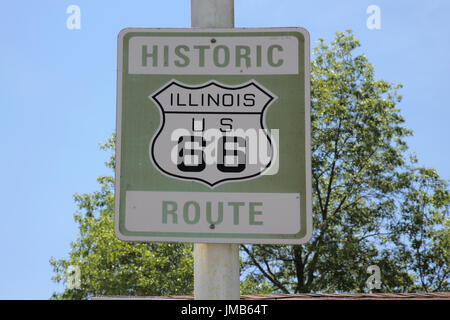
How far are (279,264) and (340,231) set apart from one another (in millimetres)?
2668

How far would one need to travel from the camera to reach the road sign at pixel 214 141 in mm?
2146

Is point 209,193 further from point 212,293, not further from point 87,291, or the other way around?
point 87,291

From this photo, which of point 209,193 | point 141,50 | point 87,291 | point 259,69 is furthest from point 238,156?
point 87,291

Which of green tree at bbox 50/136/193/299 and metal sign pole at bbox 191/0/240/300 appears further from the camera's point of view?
green tree at bbox 50/136/193/299

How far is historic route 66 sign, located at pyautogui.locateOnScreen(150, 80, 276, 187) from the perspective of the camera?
2.16 meters

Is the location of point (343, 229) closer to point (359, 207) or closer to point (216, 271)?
point (359, 207)

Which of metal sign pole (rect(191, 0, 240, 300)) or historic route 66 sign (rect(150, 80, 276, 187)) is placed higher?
historic route 66 sign (rect(150, 80, 276, 187))

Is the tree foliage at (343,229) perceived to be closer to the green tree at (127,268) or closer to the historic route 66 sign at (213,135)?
the green tree at (127,268)

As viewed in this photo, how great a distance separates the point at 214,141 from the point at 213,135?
0.02m

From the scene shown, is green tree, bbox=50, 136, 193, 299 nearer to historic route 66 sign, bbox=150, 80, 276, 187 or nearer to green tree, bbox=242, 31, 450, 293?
green tree, bbox=242, 31, 450, 293

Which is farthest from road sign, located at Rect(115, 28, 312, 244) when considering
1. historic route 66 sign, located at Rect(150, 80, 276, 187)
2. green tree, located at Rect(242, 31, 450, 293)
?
green tree, located at Rect(242, 31, 450, 293)

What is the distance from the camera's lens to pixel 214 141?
2.16 metres

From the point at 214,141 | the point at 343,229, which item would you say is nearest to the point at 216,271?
the point at 214,141
